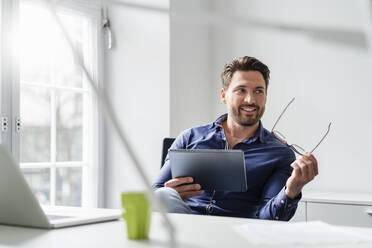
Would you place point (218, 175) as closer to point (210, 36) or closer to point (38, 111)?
point (38, 111)

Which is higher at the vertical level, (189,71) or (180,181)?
(189,71)

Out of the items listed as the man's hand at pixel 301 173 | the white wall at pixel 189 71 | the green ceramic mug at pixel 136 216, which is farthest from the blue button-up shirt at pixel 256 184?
the white wall at pixel 189 71

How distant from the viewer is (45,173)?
3.05m

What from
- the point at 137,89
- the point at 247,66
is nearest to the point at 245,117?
the point at 247,66

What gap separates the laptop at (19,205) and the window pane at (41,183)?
1755 millimetres

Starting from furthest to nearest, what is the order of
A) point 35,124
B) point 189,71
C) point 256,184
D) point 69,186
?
point 189,71
point 69,186
point 35,124
point 256,184

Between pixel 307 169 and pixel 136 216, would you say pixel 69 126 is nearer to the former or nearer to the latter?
pixel 307 169

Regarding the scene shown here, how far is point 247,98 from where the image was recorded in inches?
89.5

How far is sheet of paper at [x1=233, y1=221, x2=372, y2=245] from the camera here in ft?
3.09

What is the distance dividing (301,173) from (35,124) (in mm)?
1768

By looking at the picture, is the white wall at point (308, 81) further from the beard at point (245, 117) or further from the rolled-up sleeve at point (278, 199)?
the rolled-up sleeve at point (278, 199)

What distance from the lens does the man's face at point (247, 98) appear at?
2264 mm

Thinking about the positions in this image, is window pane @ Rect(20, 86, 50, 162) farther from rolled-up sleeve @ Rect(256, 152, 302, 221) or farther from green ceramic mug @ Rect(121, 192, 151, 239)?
green ceramic mug @ Rect(121, 192, 151, 239)

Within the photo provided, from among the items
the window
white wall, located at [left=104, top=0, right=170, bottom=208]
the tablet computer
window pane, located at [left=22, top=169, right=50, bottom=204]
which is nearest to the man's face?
the tablet computer
